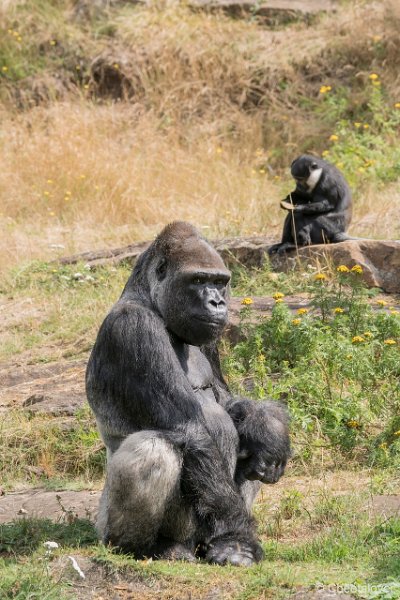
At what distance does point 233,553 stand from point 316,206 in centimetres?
629

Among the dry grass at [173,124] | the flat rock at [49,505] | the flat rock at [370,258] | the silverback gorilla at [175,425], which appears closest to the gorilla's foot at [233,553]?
the silverback gorilla at [175,425]

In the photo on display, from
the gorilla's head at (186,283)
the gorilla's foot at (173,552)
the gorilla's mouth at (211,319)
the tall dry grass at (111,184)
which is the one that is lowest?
the tall dry grass at (111,184)

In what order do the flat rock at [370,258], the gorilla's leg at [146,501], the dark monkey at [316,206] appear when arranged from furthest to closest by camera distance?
the dark monkey at [316,206]
the flat rock at [370,258]
the gorilla's leg at [146,501]

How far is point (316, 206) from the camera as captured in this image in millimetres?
10242

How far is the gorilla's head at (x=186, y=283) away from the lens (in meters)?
4.62

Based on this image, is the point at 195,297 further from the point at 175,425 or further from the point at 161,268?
the point at 175,425

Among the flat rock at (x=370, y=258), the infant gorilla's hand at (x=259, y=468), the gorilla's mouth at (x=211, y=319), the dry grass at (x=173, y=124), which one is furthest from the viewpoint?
the dry grass at (x=173, y=124)

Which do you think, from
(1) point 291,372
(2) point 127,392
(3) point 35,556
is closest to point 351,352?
(1) point 291,372

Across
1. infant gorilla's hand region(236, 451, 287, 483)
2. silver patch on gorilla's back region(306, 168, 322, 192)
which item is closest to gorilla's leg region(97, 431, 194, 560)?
infant gorilla's hand region(236, 451, 287, 483)

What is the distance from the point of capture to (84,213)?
1195 cm

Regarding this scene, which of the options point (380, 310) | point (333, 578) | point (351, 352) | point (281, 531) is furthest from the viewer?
point (380, 310)

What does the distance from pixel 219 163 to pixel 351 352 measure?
21.5 ft

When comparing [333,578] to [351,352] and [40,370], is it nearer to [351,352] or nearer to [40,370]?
[351,352]

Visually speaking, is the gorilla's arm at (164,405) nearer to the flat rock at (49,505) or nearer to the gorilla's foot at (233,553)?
the gorilla's foot at (233,553)
